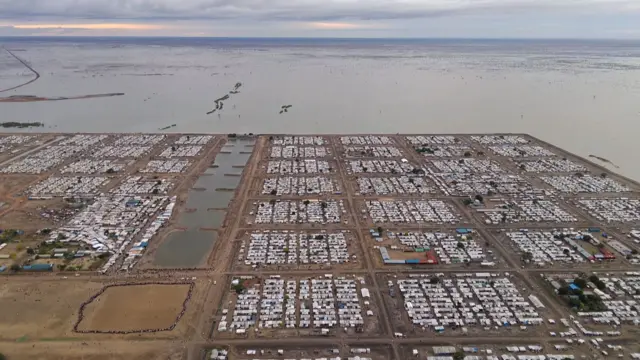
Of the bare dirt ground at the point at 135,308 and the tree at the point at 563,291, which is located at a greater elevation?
the tree at the point at 563,291

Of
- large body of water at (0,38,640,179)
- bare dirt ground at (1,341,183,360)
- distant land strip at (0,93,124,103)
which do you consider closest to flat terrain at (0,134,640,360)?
bare dirt ground at (1,341,183,360)

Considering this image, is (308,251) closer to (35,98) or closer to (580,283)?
(580,283)

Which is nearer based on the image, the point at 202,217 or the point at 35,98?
the point at 202,217

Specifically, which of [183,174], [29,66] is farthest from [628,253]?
[29,66]

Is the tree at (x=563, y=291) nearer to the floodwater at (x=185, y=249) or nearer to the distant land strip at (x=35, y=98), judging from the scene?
the floodwater at (x=185, y=249)

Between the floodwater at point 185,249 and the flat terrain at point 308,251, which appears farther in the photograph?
the floodwater at point 185,249

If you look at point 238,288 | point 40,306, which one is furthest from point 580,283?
point 40,306

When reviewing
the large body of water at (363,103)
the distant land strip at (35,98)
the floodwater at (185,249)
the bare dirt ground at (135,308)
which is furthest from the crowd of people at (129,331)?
the distant land strip at (35,98)
